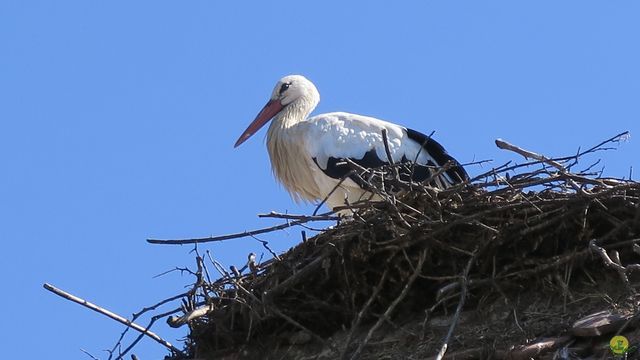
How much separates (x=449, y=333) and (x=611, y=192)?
2.86 ft

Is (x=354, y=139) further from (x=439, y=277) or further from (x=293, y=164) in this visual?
(x=439, y=277)

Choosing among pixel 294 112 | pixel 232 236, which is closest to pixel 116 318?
pixel 232 236

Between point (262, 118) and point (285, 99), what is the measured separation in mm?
196

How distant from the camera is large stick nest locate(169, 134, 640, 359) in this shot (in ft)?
18.0

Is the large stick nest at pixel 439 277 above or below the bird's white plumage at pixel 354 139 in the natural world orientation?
below

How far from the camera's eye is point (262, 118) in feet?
32.3

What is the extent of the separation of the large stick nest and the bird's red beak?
145 inches

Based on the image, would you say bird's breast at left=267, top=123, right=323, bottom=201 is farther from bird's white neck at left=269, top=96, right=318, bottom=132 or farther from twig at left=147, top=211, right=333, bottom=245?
twig at left=147, top=211, right=333, bottom=245

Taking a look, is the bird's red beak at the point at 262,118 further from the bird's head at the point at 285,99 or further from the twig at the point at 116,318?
the twig at the point at 116,318

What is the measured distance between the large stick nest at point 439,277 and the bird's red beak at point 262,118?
12.1ft

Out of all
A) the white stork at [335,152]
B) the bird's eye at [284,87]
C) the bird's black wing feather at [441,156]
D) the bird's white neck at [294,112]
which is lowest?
the bird's black wing feather at [441,156]

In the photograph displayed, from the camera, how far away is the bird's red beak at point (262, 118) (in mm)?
9797

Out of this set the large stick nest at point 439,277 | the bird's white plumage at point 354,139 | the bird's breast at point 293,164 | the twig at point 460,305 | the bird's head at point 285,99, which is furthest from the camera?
the bird's head at point 285,99

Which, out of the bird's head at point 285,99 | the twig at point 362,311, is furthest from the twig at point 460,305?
the bird's head at point 285,99
